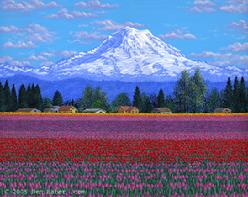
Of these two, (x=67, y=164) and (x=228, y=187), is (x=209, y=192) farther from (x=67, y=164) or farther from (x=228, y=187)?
(x=67, y=164)

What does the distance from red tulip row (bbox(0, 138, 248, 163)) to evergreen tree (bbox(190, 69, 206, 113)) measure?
86.9 meters

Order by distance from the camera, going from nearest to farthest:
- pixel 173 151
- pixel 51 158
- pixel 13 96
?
1. pixel 51 158
2. pixel 173 151
3. pixel 13 96

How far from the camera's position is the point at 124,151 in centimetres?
1812

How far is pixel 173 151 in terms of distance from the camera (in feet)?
59.9

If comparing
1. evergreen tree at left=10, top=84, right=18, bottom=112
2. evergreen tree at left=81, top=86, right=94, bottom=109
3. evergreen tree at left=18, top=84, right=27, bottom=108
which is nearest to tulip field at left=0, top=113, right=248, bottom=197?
evergreen tree at left=10, top=84, right=18, bottom=112

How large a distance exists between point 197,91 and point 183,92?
10.4ft

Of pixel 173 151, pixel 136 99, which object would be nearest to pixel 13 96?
pixel 136 99

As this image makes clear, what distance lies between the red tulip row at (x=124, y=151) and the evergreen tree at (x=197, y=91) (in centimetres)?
8687

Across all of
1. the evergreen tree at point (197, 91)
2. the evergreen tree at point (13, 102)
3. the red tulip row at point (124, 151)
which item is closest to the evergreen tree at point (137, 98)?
the evergreen tree at point (197, 91)

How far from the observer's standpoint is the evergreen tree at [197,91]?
108 meters

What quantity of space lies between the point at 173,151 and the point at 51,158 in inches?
150

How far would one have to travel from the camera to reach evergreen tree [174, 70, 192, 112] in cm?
10775

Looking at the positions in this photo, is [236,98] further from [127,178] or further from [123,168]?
[127,178]

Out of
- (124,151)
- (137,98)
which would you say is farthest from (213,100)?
(124,151)
